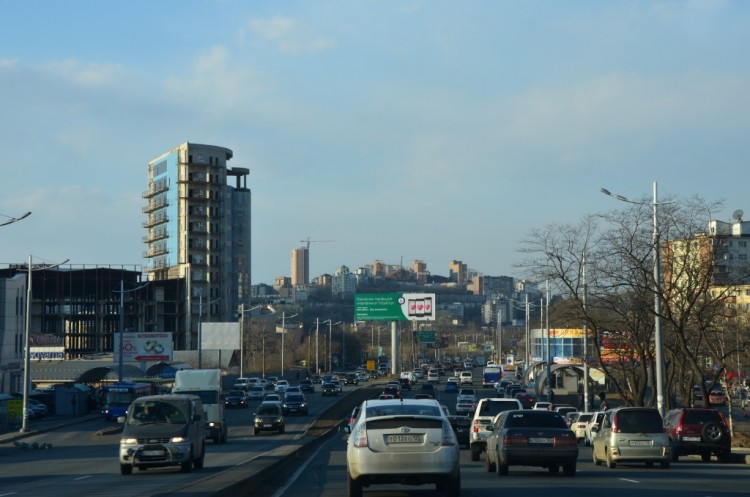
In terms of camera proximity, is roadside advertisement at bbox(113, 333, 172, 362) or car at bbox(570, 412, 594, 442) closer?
car at bbox(570, 412, 594, 442)

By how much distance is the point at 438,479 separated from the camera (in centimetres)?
1633

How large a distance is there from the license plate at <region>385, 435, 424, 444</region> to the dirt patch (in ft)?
109

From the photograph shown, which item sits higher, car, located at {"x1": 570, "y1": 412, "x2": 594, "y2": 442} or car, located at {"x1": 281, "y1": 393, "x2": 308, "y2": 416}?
car, located at {"x1": 570, "y1": 412, "x2": 594, "y2": 442}

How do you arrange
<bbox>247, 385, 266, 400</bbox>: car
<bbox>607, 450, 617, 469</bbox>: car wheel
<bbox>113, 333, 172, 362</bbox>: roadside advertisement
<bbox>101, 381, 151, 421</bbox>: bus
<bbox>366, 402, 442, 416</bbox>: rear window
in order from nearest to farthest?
<bbox>366, 402, 442, 416</bbox>: rear window, <bbox>607, 450, 617, 469</bbox>: car wheel, <bbox>101, 381, 151, 421</bbox>: bus, <bbox>247, 385, 266, 400</bbox>: car, <bbox>113, 333, 172, 362</bbox>: roadside advertisement

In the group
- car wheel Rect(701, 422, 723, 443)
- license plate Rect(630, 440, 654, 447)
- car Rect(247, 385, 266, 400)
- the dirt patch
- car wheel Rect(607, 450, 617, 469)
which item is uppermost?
license plate Rect(630, 440, 654, 447)

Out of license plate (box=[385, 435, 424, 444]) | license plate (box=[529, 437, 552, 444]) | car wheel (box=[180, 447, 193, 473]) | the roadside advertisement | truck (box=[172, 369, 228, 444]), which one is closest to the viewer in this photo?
license plate (box=[385, 435, 424, 444])

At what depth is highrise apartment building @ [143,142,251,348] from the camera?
13350 cm

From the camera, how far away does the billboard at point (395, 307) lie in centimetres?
9681

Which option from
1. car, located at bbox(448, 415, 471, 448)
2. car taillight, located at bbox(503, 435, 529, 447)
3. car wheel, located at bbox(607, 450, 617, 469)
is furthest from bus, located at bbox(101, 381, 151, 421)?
car taillight, located at bbox(503, 435, 529, 447)

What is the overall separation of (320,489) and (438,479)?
4915 millimetres

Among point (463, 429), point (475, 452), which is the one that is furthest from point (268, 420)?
point (475, 452)

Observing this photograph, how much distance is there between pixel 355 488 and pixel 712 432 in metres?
19.1

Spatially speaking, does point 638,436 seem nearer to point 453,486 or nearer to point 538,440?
point 538,440

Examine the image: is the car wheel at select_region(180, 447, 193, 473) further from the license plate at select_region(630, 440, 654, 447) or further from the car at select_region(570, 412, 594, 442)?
the car at select_region(570, 412, 594, 442)
